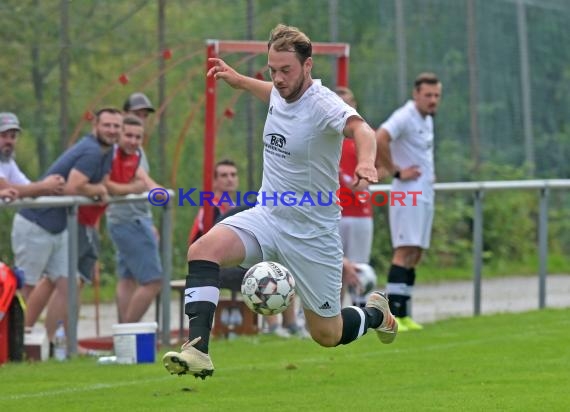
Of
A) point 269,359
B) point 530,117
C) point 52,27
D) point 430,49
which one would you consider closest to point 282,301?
point 269,359

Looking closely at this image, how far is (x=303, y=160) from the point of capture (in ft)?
29.5

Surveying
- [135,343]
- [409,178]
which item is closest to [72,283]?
[135,343]

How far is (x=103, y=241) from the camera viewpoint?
17.5 meters

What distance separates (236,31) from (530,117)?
702 cm

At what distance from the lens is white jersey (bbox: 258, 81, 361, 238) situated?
8.95m

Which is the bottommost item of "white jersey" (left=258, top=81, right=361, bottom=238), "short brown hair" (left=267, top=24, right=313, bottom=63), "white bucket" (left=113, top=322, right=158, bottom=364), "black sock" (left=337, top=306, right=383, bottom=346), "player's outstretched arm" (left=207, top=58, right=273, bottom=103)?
"white bucket" (left=113, top=322, right=158, bottom=364)

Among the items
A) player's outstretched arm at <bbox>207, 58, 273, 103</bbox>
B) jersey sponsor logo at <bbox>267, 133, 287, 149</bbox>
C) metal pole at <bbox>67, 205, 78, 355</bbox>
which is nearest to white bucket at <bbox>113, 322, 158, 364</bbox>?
metal pole at <bbox>67, 205, 78, 355</bbox>

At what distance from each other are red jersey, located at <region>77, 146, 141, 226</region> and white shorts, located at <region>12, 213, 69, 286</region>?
35cm

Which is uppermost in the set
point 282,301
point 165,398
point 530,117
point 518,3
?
point 518,3

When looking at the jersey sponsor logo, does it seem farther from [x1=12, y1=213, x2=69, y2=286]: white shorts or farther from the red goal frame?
the red goal frame

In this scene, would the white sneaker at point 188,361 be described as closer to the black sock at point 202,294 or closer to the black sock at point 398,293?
the black sock at point 202,294

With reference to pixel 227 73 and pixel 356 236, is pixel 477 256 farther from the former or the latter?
pixel 227 73

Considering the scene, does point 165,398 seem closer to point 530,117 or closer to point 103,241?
point 103,241

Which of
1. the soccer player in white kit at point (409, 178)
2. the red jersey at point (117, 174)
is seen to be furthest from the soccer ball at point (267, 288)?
the soccer player in white kit at point (409, 178)
